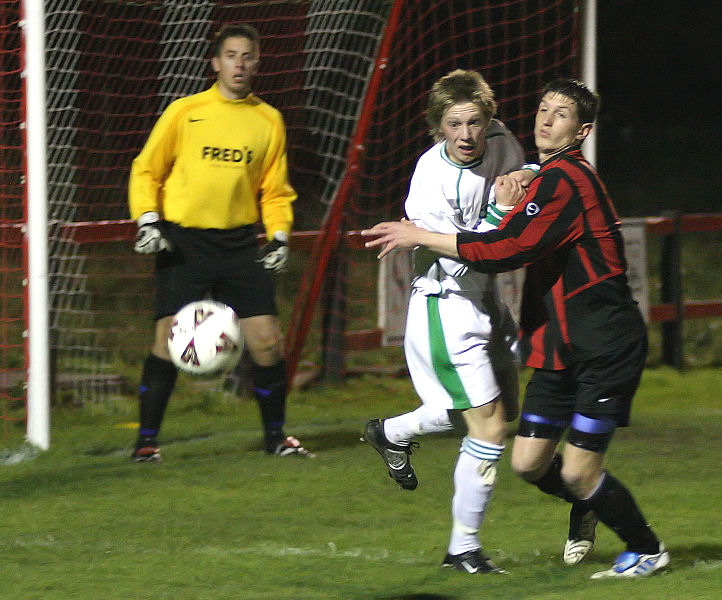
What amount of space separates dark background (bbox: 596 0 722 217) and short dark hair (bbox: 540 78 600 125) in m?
21.5

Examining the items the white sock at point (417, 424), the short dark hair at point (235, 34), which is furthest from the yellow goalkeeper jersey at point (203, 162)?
the white sock at point (417, 424)

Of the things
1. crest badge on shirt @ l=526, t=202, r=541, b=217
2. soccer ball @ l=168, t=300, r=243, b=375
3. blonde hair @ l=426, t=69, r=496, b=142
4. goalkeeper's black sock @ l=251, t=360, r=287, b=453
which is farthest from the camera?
goalkeeper's black sock @ l=251, t=360, r=287, b=453

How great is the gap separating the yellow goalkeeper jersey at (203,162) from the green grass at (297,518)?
1.23 m

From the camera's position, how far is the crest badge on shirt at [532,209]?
13.9 feet

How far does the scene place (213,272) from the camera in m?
6.49

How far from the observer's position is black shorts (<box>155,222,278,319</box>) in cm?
647

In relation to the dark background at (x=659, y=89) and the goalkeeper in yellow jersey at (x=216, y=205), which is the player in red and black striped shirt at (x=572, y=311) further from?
the dark background at (x=659, y=89)

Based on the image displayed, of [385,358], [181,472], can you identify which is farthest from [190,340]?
[385,358]

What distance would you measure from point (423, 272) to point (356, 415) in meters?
3.36

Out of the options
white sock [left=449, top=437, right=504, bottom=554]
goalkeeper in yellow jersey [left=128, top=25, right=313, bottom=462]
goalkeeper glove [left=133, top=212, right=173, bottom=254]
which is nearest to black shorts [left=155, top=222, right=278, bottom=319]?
goalkeeper in yellow jersey [left=128, top=25, right=313, bottom=462]

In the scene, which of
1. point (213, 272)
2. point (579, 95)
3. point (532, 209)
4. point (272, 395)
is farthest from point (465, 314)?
point (272, 395)

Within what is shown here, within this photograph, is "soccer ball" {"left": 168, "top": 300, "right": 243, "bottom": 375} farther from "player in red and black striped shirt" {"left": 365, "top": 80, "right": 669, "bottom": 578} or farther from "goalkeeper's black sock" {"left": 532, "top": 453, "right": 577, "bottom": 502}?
"goalkeeper's black sock" {"left": 532, "top": 453, "right": 577, "bottom": 502}

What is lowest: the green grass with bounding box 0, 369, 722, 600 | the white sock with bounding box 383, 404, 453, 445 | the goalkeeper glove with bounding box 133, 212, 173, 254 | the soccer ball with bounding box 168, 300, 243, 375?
the green grass with bounding box 0, 369, 722, 600

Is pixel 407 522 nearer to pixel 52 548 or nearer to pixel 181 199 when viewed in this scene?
pixel 52 548
